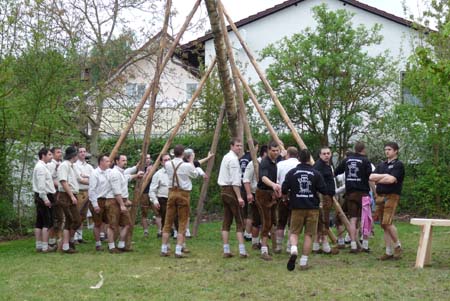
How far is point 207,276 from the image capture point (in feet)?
31.2

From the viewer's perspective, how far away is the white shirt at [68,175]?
475 inches

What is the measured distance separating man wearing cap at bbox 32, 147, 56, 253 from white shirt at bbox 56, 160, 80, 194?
193 mm

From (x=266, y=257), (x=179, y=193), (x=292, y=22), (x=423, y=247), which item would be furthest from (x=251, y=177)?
(x=292, y=22)

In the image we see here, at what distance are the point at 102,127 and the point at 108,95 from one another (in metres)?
2.65

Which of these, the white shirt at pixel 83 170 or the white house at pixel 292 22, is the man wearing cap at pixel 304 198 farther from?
the white house at pixel 292 22

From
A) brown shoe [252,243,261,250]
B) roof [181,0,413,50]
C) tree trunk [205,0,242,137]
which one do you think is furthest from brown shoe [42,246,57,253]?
roof [181,0,413,50]

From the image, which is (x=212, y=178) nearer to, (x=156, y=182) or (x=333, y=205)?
(x=156, y=182)

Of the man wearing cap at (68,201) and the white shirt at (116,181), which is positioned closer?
the white shirt at (116,181)

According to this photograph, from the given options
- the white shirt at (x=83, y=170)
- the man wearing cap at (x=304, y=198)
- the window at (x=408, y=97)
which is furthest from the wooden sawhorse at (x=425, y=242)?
the window at (x=408, y=97)

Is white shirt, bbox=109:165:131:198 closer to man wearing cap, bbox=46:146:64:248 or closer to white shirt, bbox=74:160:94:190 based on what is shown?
man wearing cap, bbox=46:146:64:248

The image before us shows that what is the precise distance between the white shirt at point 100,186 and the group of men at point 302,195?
2104 mm

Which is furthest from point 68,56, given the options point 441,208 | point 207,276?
point 441,208

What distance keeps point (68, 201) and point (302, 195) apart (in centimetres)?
455

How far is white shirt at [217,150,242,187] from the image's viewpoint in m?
11.3
